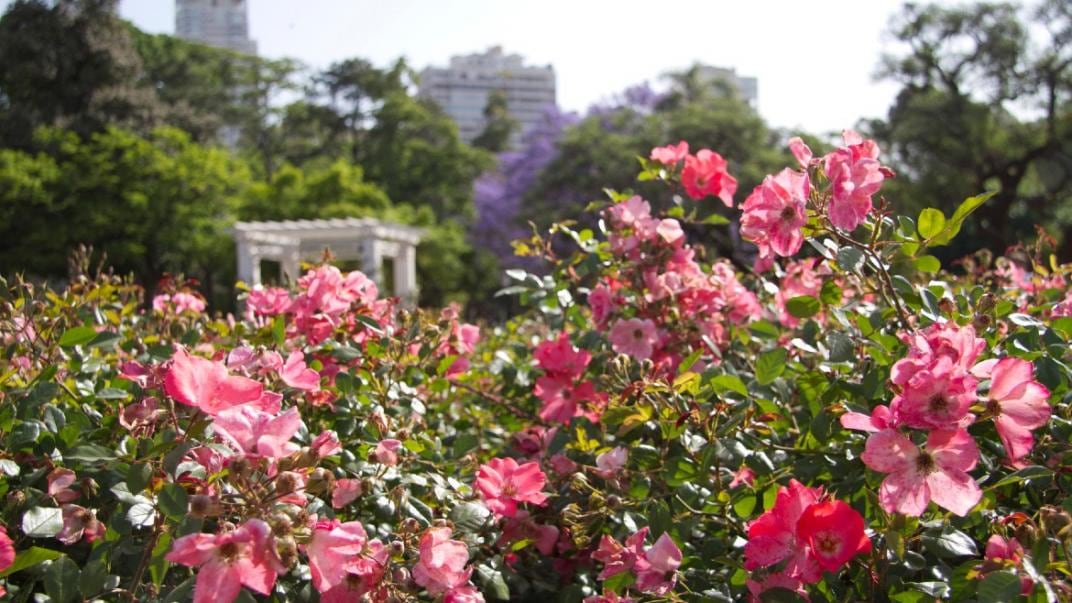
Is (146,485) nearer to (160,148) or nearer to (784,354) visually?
(784,354)

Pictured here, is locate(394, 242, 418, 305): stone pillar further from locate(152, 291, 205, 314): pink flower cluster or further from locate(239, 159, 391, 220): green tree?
locate(152, 291, 205, 314): pink flower cluster

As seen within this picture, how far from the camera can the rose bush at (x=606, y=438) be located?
3.06 ft

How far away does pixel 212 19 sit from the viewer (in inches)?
4572

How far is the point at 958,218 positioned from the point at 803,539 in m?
0.45

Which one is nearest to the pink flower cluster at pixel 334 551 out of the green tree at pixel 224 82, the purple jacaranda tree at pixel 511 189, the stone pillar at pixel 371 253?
the stone pillar at pixel 371 253

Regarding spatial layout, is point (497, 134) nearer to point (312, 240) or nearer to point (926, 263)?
point (312, 240)

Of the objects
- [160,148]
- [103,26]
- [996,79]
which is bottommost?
[160,148]

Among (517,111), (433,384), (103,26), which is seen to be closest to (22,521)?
(433,384)

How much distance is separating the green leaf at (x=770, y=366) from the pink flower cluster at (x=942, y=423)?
39cm

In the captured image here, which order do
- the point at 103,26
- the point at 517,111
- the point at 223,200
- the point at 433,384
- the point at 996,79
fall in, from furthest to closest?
the point at 517,111, the point at 103,26, the point at 223,200, the point at 996,79, the point at 433,384

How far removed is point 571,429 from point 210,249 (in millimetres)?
17584

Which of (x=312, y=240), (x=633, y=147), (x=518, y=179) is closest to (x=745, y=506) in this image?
(x=312, y=240)

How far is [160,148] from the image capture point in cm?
1848

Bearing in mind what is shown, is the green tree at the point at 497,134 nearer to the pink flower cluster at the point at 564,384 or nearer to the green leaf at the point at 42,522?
the pink flower cluster at the point at 564,384
